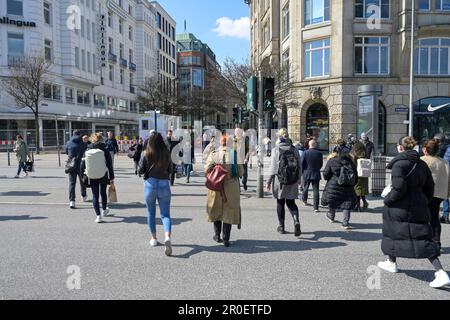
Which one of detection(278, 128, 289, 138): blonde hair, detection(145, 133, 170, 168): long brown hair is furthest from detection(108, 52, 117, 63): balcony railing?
detection(145, 133, 170, 168): long brown hair

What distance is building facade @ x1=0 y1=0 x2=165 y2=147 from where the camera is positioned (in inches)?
1305

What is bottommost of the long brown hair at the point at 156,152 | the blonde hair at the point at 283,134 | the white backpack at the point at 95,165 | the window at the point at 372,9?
the white backpack at the point at 95,165

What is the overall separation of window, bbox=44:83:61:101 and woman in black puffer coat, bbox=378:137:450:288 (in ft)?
114

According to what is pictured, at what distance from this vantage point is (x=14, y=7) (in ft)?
110

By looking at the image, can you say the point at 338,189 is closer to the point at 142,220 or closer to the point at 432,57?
the point at 142,220

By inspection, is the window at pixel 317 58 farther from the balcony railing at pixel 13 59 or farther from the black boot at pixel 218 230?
the balcony railing at pixel 13 59

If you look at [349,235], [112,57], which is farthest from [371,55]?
[112,57]

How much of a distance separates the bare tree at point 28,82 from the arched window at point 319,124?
20.3m

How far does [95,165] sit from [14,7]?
33.8m

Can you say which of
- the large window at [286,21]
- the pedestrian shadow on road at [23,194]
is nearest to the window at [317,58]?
the large window at [286,21]

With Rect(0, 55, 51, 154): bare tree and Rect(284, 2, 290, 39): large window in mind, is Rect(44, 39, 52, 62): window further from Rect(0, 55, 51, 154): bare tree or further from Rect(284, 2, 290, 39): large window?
Rect(284, 2, 290, 39): large window

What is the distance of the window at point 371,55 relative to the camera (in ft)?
80.6

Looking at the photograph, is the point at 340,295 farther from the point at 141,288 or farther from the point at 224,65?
the point at 224,65
